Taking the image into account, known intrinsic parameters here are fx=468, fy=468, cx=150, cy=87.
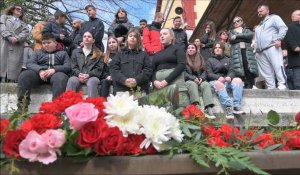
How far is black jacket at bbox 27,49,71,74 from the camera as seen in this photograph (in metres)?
6.46

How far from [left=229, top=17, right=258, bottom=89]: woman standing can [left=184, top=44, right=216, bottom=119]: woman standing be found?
79cm

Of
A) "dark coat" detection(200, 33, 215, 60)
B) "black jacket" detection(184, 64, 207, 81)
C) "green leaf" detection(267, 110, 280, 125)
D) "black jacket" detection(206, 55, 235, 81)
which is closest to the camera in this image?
"green leaf" detection(267, 110, 280, 125)

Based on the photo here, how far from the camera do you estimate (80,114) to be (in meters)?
2.21

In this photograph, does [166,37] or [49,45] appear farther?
[49,45]

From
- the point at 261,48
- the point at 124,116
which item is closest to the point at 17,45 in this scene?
the point at 261,48

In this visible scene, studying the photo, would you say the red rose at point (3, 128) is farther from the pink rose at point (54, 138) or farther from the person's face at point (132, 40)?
the person's face at point (132, 40)

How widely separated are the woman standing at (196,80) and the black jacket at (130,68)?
630mm

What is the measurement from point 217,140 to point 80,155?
2.51ft

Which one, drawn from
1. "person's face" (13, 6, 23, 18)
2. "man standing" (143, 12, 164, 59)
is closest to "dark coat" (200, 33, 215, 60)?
"man standing" (143, 12, 164, 59)

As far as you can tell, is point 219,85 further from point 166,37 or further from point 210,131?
point 210,131

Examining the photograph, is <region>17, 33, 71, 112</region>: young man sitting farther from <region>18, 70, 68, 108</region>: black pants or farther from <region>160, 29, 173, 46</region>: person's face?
<region>160, 29, 173, 46</region>: person's face

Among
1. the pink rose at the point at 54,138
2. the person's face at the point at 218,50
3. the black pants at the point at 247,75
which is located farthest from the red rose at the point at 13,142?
the black pants at the point at 247,75

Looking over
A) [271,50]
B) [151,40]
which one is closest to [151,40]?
[151,40]

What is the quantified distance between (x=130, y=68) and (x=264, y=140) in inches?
152
